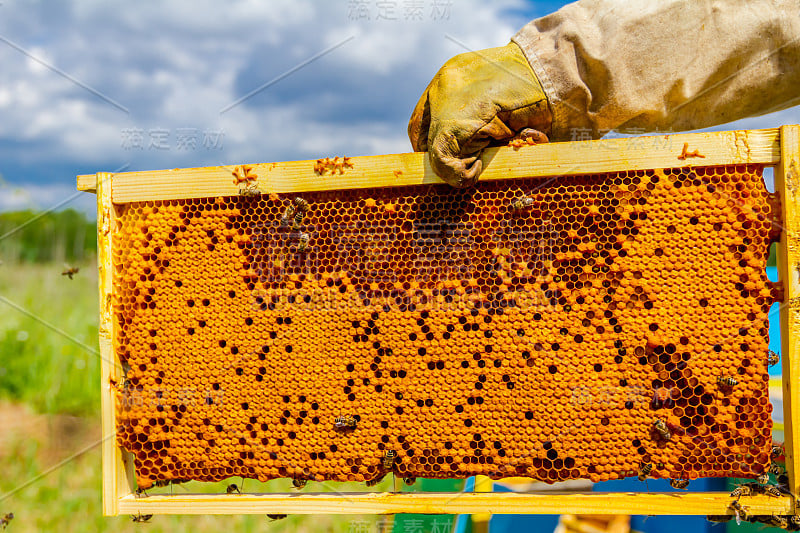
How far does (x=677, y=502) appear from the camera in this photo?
6.47 ft

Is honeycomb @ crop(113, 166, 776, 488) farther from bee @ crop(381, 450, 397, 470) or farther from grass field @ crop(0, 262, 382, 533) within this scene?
grass field @ crop(0, 262, 382, 533)

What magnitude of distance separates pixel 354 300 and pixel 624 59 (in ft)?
4.91

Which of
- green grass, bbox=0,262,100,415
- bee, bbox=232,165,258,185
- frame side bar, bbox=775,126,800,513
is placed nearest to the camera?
frame side bar, bbox=775,126,800,513

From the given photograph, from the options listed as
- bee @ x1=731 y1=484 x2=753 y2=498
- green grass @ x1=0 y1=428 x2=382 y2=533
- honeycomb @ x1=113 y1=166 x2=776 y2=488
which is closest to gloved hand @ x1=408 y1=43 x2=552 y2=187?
honeycomb @ x1=113 y1=166 x2=776 y2=488

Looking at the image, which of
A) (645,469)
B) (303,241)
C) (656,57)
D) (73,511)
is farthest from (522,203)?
(73,511)

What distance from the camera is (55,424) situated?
222 inches

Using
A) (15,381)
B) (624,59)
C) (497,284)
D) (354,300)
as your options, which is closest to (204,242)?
(354,300)

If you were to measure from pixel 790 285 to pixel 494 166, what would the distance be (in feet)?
4.01

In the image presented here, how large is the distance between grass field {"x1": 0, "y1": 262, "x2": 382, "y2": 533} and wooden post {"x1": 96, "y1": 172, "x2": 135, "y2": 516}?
1.82 metres

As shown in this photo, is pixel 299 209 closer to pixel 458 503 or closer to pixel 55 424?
pixel 458 503

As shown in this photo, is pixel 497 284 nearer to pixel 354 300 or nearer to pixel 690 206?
pixel 354 300

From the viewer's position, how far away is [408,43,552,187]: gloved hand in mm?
1965

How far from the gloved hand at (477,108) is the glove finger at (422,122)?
7 centimetres

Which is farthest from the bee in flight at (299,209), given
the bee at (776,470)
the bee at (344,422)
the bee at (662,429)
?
the bee at (776,470)
